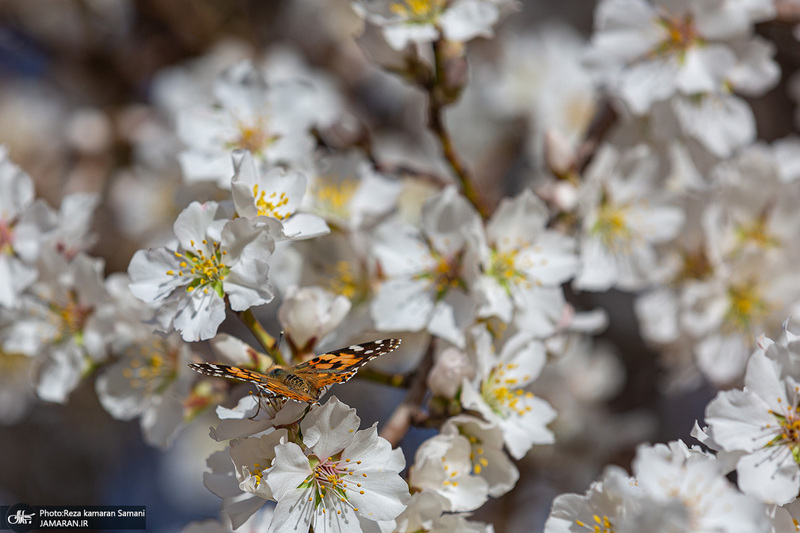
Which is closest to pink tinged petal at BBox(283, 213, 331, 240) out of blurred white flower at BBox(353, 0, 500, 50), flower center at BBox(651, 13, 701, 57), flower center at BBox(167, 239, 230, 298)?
flower center at BBox(167, 239, 230, 298)

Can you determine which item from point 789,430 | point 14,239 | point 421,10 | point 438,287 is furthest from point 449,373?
point 14,239

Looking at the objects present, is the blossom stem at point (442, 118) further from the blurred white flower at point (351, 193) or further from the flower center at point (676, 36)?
the flower center at point (676, 36)

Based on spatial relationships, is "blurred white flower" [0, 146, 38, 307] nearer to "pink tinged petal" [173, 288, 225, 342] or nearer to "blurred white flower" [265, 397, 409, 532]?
"pink tinged petal" [173, 288, 225, 342]

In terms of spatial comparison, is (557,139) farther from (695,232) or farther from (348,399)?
(348,399)

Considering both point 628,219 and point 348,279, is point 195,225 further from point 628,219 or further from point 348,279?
point 628,219

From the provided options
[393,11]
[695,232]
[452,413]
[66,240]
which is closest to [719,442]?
[452,413]
